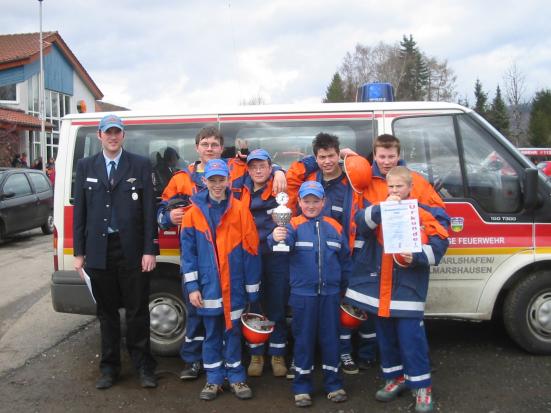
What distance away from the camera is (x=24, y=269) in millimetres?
8789

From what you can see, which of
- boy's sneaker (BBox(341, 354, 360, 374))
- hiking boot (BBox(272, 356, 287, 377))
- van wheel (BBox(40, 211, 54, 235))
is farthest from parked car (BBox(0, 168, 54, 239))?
boy's sneaker (BBox(341, 354, 360, 374))

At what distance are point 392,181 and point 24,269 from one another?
7.36 meters

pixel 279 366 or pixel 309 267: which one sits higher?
pixel 309 267

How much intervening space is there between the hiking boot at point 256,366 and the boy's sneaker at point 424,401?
1.28m

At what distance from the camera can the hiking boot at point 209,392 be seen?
385 centimetres

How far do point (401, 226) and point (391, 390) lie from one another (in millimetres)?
1257

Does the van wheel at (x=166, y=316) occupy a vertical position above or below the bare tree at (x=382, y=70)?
below

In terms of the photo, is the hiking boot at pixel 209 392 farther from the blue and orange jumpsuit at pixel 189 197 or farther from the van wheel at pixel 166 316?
the van wheel at pixel 166 316

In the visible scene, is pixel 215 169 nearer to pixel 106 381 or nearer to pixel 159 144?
pixel 159 144

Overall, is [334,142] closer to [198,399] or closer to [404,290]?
[404,290]

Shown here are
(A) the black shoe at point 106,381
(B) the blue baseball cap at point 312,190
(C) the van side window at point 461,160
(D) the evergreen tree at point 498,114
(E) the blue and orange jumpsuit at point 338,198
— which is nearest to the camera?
(B) the blue baseball cap at point 312,190

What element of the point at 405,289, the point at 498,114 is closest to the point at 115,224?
the point at 405,289

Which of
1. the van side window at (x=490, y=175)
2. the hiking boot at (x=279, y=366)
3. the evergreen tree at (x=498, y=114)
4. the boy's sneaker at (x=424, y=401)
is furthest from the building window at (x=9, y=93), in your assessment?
the evergreen tree at (x=498, y=114)

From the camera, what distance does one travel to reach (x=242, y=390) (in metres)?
3.86
